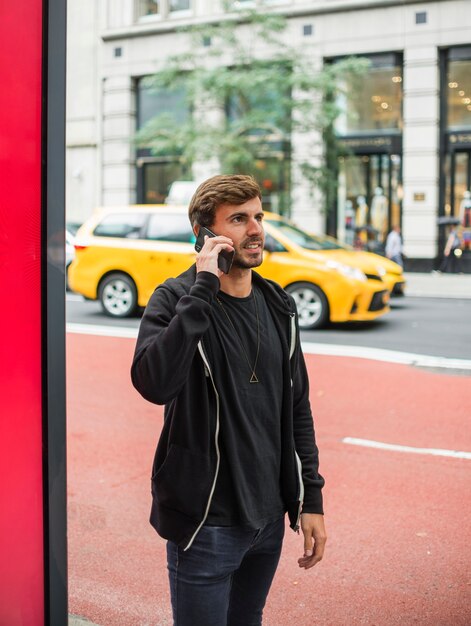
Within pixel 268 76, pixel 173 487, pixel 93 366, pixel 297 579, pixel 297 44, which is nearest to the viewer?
pixel 173 487

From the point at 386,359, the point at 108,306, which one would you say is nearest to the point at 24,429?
the point at 386,359

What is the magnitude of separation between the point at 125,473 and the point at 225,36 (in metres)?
16.0

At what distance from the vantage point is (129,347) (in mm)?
10461

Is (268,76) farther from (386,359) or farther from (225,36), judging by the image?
(386,359)

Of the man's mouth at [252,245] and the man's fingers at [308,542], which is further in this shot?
the man's fingers at [308,542]

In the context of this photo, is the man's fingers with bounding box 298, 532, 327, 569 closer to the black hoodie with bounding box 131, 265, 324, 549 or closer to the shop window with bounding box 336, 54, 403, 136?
the black hoodie with bounding box 131, 265, 324, 549

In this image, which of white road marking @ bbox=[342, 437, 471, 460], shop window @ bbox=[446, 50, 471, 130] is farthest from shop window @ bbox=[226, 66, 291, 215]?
white road marking @ bbox=[342, 437, 471, 460]

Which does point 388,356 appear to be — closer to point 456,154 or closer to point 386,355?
point 386,355

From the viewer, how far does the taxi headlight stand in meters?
11.2

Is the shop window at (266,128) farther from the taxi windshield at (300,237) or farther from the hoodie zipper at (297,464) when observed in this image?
the hoodie zipper at (297,464)

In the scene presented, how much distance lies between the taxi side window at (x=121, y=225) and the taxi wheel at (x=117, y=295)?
642 millimetres

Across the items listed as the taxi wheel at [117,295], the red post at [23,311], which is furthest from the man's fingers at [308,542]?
the taxi wheel at [117,295]

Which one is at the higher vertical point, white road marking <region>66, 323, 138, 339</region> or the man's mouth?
the man's mouth

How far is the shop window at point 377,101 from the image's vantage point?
21812 mm
